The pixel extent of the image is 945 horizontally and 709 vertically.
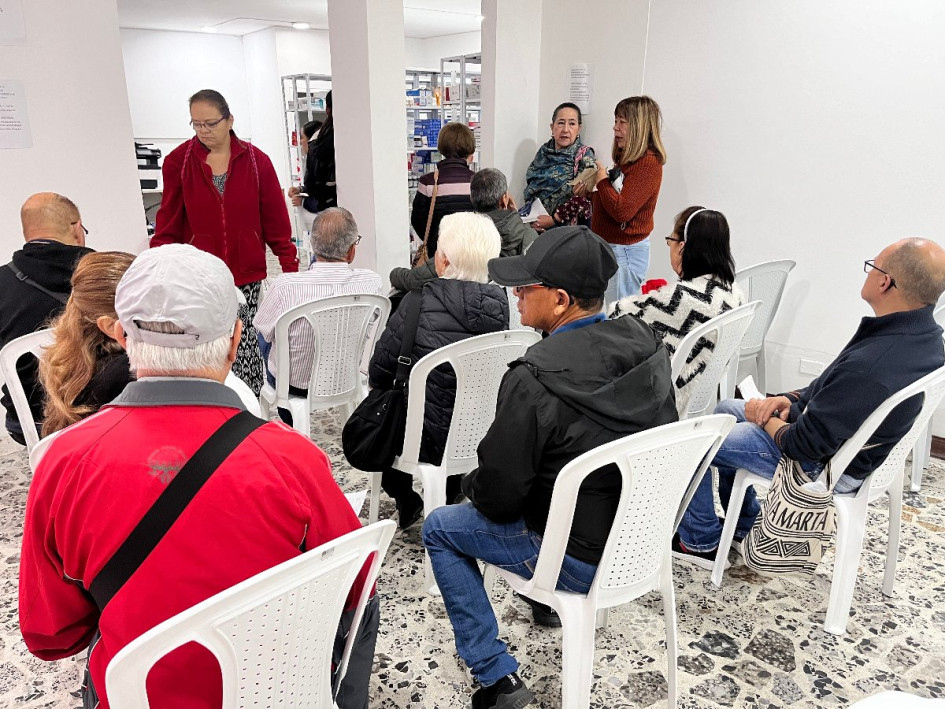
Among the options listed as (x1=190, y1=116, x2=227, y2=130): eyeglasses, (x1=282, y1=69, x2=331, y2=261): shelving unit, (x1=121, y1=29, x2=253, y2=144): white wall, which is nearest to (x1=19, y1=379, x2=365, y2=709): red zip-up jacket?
(x1=190, y1=116, x2=227, y2=130): eyeglasses

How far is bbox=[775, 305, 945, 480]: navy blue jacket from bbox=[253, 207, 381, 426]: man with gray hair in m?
1.71

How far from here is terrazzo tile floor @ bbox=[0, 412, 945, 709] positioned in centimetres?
183

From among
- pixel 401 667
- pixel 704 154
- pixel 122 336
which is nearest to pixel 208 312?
pixel 122 336

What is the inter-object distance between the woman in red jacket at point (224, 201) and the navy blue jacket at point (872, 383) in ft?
7.69

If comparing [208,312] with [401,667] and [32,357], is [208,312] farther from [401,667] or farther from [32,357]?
[32,357]

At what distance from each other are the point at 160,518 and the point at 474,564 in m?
0.96

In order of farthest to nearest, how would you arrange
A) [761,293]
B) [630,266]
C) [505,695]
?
1. [630,266]
2. [761,293]
3. [505,695]

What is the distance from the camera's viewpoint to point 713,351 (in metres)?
2.37

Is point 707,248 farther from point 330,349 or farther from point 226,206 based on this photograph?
point 226,206

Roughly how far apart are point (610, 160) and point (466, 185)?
1.07 m

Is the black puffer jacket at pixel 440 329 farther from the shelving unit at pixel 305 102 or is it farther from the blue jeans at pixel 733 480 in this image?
the shelving unit at pixel 305 102

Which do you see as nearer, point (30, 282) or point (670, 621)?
point (670, 621)

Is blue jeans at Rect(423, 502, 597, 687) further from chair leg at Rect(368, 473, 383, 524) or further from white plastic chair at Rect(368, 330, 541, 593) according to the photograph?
chair leg at Rect(368, 473, 383, 524)

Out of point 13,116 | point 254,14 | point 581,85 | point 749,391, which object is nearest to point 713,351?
point 749,391
